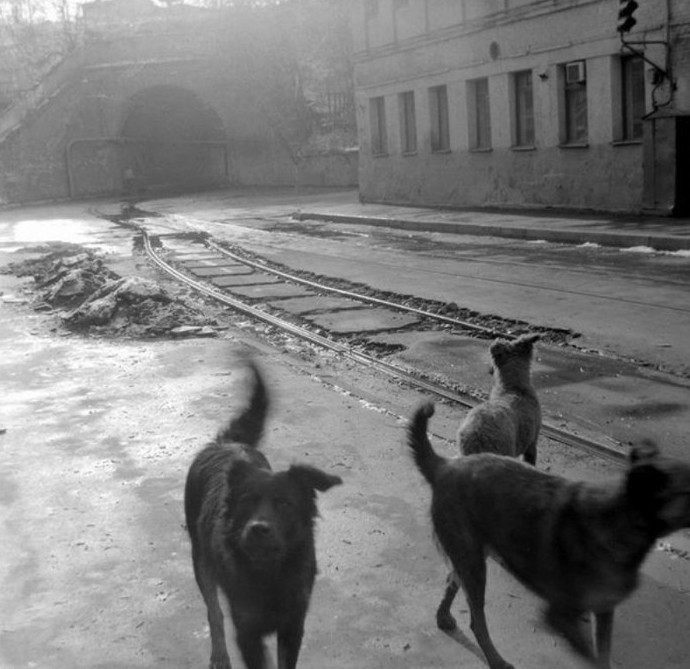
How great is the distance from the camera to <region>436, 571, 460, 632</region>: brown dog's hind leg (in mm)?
4156

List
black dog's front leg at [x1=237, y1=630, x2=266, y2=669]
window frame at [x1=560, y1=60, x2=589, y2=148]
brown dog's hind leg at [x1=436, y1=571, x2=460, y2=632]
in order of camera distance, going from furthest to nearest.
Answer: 1. window frame at [x1=560, y1=60, x2=589, y2=148]
2. brown dog's hind leg at [x1=436, y1=571, x2=460, y2=632]
3. black dog's front leg at [x1=237, y1=630, x2=266, y2=669]

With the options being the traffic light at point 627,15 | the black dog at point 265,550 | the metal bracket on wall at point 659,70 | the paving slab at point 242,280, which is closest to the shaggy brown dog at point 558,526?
the black dog at point 265,550

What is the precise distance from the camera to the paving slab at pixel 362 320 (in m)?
11.2

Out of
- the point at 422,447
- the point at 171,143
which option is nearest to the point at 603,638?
the point at 422,447

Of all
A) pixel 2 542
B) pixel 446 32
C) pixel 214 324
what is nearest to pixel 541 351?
pixel 214 324

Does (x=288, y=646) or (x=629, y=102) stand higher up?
(x=629, y=102)

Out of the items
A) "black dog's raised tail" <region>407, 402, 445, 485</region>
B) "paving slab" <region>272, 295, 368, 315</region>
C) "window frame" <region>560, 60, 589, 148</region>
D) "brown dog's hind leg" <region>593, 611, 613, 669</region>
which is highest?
"window frame" <region>560, 60, 589, 148</region>

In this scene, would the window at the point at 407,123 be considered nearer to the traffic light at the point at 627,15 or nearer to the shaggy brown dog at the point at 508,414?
the traffic light at the point at 627,15

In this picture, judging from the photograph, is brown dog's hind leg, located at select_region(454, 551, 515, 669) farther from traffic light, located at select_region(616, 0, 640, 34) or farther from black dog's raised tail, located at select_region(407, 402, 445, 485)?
traffic light, located at select_region(616, 0, 640, 34)

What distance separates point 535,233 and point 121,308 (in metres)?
10.9

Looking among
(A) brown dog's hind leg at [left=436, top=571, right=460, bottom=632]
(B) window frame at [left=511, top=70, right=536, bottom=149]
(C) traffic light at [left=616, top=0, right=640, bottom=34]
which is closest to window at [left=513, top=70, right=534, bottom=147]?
(B) window frame at [left=511, top=70, right=536, bottom=149]

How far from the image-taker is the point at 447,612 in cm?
419

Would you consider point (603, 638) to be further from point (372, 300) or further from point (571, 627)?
point (372, 300)

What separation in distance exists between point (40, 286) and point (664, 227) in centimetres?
1127
